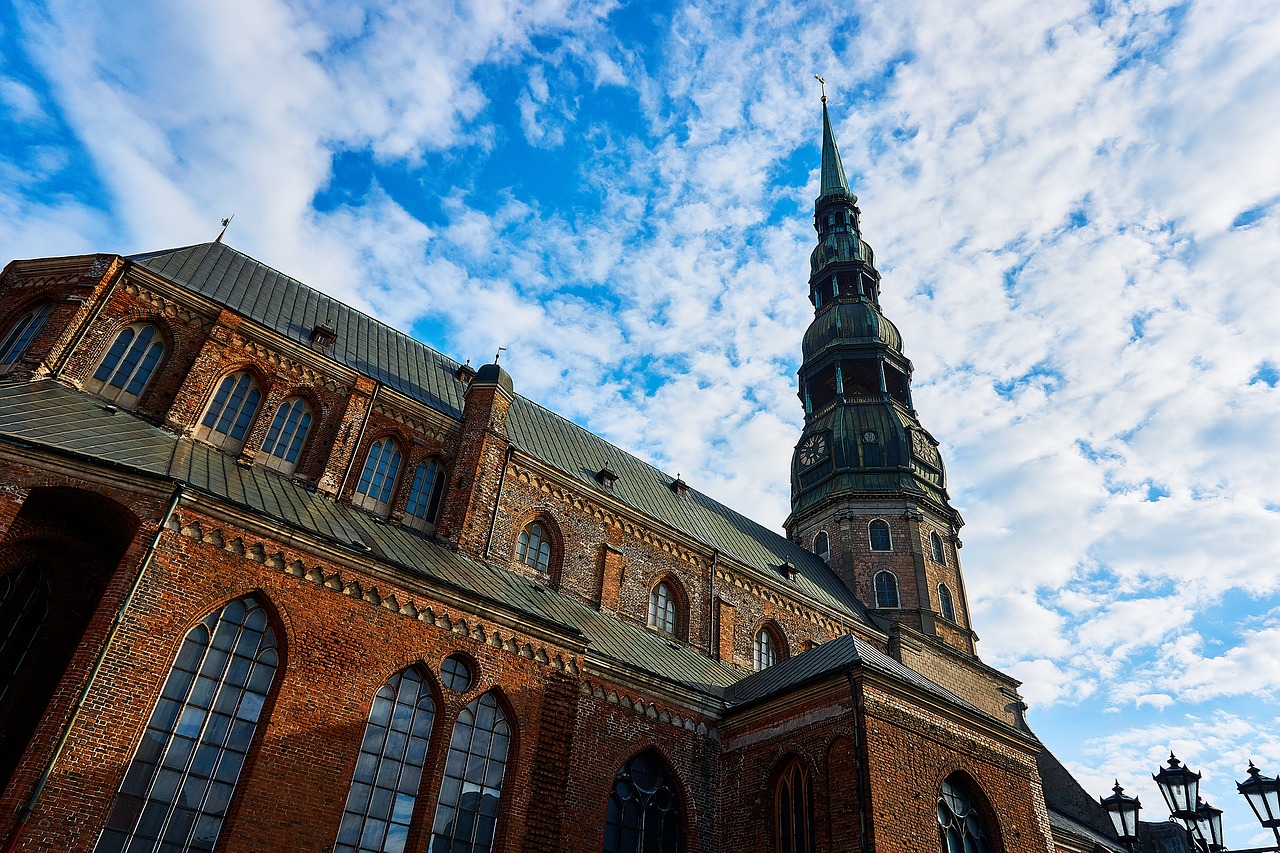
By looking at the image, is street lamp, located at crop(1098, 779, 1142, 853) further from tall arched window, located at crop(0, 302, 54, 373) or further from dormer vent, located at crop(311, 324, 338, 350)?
tall arched window, located at crop(0, 302, 54, 373)

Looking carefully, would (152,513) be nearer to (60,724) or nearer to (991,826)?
(60,724)

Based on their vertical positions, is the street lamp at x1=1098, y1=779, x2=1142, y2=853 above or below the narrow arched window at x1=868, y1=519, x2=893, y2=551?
below

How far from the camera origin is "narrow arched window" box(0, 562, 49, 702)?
1201 centimetres

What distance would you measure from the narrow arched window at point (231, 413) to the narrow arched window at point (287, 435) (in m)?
0.53

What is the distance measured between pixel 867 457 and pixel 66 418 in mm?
28719

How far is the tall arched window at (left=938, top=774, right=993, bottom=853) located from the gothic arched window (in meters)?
9.01

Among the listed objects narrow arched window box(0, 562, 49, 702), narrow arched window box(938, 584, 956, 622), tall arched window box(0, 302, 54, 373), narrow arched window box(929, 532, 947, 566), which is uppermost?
narrow arched window box(929, 532, 947, 566)

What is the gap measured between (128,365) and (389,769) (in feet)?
33.8

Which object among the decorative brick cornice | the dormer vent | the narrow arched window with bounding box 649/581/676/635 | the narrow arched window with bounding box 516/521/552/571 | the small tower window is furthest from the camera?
the small tower window

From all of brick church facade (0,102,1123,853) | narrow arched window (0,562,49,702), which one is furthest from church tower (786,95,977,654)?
narrow arched window (0,562,49,702)

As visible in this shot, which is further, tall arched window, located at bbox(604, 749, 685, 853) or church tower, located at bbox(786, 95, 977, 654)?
church tower, located at bbox(786, 95, 977, 654)

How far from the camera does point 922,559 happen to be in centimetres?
3203

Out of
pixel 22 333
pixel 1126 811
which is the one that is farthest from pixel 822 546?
pixel 22 333

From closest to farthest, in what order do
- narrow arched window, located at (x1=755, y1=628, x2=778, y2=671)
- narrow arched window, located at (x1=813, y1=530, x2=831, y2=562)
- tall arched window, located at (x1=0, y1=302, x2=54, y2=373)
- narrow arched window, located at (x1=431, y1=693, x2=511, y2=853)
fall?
1. narrow arched window, located at (x1=431, y1=693, x2=511, y2=853)
2. tall arched window, located at (x1=0, y1=302, x2=54, y2=373)
3. narrow arched window, located at (x1=755, y1=628, x2=778, y2=671)
4. narrow arched window, located at (x1=813, y1=530, x2=831, y2=562)
